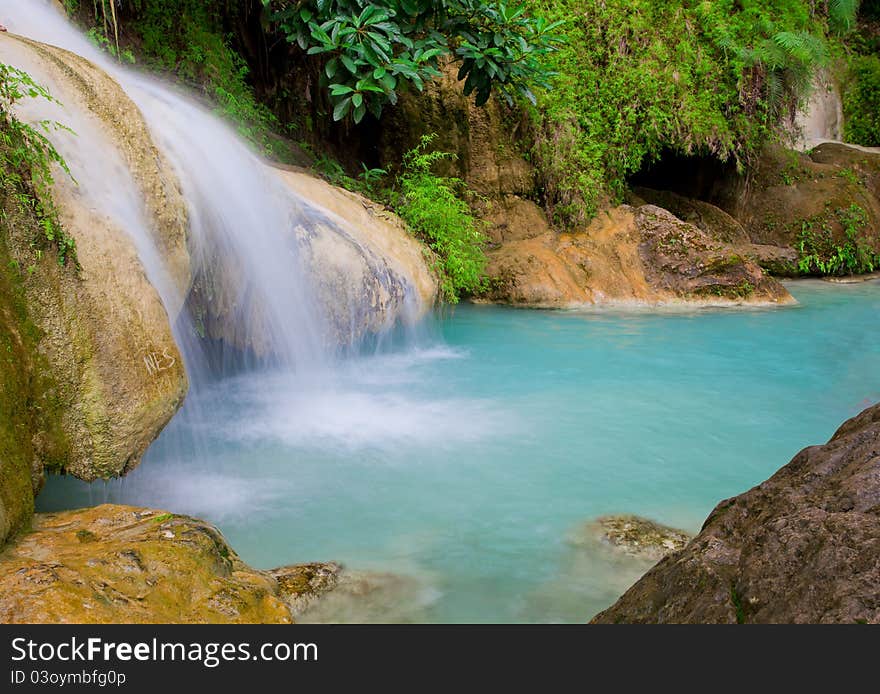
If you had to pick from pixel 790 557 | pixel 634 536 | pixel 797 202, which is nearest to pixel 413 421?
pixel 634 536

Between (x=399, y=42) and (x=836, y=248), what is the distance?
25.2 feet

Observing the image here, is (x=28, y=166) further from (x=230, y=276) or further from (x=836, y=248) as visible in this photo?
(x=836, y=248)

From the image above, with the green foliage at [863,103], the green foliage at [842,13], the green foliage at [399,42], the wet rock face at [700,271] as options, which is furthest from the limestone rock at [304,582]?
the green foliage at [863,103]

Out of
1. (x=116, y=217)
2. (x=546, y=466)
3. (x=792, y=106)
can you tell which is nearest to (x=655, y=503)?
(x=546, y=466)

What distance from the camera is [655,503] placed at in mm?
3703

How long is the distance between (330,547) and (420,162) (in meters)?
5.92

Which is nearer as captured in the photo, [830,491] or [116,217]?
[830,491]

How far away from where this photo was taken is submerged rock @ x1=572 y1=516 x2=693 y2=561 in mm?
3152

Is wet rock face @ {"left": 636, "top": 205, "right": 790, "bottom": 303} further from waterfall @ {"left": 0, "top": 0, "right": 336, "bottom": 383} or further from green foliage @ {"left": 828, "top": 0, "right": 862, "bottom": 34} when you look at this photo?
green foliage @ {"left": 828, "top": 0, "right": 862, "bottom": 34}

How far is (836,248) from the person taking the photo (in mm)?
11578

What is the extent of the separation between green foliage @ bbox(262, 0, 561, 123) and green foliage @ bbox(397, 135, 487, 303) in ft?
3.28

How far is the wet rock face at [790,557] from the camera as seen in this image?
5.02ft
